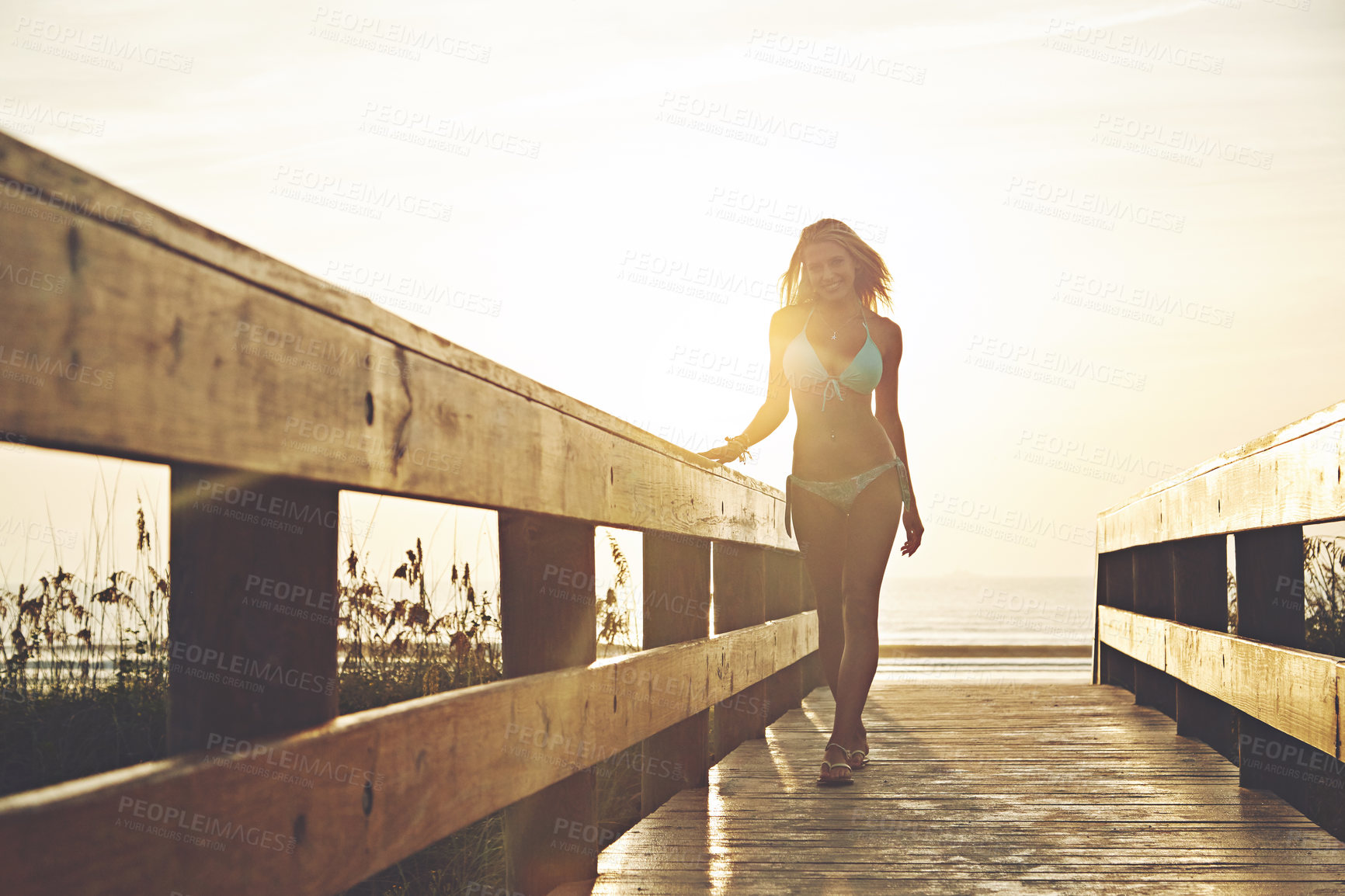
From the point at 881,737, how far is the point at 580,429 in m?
3.27

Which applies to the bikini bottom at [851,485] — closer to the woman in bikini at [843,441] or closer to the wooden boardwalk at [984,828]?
the woman in bikini at [843,441]

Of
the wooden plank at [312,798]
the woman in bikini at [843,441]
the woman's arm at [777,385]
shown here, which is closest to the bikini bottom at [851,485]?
the woman in bikini at [843,441]

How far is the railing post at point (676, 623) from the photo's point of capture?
3387mm

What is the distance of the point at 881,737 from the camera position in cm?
501

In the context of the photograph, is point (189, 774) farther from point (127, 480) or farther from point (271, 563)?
point (127, 480)

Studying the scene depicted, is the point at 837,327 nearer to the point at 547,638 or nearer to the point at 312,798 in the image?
the point at 547,638

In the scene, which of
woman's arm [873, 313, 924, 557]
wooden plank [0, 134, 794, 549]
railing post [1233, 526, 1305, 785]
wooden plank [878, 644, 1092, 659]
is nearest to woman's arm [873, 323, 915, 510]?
woman's arm [873, 313, 924, 557]

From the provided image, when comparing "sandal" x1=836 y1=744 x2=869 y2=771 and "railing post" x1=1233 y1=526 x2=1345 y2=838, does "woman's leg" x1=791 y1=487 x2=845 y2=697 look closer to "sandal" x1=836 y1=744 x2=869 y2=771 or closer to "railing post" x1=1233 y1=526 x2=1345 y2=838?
"sandal" x1=836 y1=744 x2=869 y2=771

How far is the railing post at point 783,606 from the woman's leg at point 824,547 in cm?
82

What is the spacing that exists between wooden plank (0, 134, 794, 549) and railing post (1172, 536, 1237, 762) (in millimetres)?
3195

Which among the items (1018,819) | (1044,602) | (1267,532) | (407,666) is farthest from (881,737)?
(1044,602)

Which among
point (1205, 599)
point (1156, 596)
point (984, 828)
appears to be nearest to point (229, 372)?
point (984, 828)

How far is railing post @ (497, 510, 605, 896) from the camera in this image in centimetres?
225

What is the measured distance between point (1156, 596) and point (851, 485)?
2328 mm
